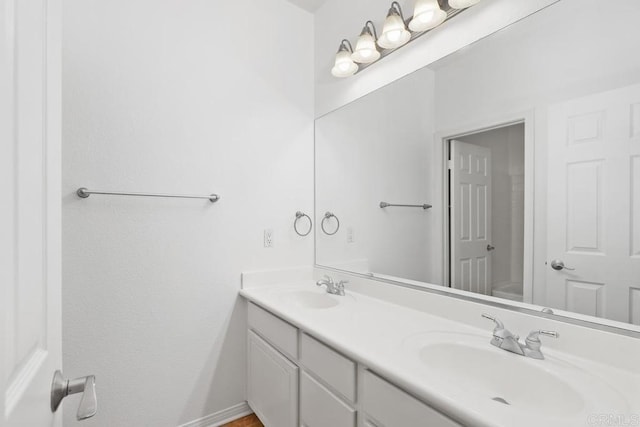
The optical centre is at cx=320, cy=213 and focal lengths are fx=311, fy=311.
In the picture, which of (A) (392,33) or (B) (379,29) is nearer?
(A) (392,33)

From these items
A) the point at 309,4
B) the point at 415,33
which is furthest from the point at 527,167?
the point at 309,4

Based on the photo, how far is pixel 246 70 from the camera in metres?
1.94

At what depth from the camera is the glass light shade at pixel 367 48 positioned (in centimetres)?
169

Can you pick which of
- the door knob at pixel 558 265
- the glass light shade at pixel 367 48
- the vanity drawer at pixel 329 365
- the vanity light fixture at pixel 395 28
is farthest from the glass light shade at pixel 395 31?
the vanity drawer at pixel 329 365

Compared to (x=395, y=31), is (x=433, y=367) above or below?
below

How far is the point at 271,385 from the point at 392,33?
186 cm

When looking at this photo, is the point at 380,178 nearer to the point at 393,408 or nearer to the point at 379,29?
the point at 379,29

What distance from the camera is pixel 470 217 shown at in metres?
1.37

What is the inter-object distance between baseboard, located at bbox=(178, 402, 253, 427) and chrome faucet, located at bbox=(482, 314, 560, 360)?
5.07 feet

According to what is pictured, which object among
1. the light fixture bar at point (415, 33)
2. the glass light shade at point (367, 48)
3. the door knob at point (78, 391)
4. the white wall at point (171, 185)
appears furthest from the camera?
the glass light shade at point (367, 48)

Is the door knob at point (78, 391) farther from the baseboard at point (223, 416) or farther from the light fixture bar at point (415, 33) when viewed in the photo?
the light fixture bar at point (415, 33)

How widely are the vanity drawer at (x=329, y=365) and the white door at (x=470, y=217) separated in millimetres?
648

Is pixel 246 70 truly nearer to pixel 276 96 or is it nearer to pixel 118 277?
pixel 276 96

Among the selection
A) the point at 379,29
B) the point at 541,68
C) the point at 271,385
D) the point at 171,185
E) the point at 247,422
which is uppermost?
the point at 379,29
